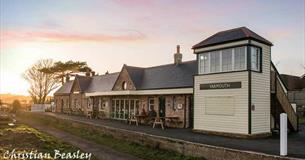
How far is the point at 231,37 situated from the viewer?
1942 centimetres

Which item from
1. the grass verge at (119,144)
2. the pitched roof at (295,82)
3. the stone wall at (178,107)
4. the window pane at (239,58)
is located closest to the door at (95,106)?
→ the grass verge at (119,144)

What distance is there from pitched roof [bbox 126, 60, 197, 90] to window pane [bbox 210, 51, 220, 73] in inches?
140

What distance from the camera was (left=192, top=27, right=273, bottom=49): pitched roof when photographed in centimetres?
1889

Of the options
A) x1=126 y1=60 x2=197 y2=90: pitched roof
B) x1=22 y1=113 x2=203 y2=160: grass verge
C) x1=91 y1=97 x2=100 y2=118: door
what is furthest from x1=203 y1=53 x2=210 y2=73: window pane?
x1=91 y1=97 x2=100 y2=118: door

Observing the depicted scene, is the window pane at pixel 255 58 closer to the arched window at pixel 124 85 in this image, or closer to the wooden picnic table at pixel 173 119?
the wooden picnic table at pixel 173 119

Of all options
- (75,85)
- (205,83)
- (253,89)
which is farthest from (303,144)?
(75,85)

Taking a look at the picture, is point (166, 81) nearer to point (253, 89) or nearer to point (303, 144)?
point (253, 89)

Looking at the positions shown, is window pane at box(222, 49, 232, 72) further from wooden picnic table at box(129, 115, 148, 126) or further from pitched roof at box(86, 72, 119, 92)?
pitched roof at box(86, 72, 119, 92)

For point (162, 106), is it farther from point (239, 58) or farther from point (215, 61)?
point (239, 58)

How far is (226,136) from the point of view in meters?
18.8

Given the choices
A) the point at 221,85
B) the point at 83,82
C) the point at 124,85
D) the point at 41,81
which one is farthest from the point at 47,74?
the point at 221,85

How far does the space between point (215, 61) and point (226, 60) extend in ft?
2.72

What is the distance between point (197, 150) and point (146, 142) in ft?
13.6

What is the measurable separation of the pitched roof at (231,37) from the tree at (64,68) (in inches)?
1766
